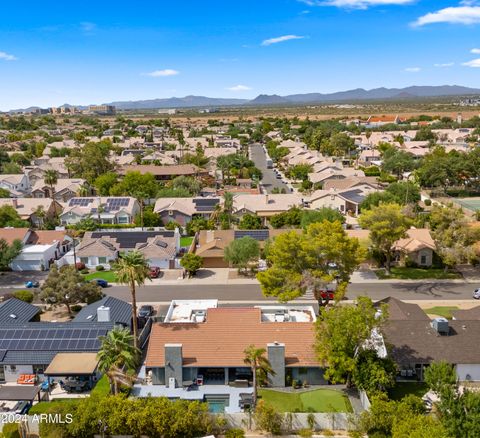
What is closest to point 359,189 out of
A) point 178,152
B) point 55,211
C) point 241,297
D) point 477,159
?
point 477,159

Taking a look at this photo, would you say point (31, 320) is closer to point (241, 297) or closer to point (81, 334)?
point (81, 334)

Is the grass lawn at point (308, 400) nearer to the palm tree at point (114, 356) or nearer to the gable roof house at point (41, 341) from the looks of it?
the palm tree at point (114, 356)

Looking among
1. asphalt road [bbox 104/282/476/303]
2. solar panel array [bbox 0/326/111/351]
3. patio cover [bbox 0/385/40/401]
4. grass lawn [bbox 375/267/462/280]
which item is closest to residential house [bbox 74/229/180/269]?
asphalt road [bbox 104/282/476/303]

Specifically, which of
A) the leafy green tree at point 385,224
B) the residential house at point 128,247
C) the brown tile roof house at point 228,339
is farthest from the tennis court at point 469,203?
the brown tile roof house at point 228,339

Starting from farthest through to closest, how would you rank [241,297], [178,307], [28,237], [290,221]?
[290,221], [28,237], [241,297], [178,307]

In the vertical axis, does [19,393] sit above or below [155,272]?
above

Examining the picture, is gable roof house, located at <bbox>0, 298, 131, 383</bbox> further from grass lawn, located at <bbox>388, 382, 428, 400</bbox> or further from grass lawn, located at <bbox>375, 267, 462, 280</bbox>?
grass lawn, located at <bbox>375, 267, 462, 280</bbox>

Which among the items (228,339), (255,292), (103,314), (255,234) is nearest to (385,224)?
(255,292)

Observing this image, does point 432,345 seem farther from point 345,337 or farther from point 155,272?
point 155,272
